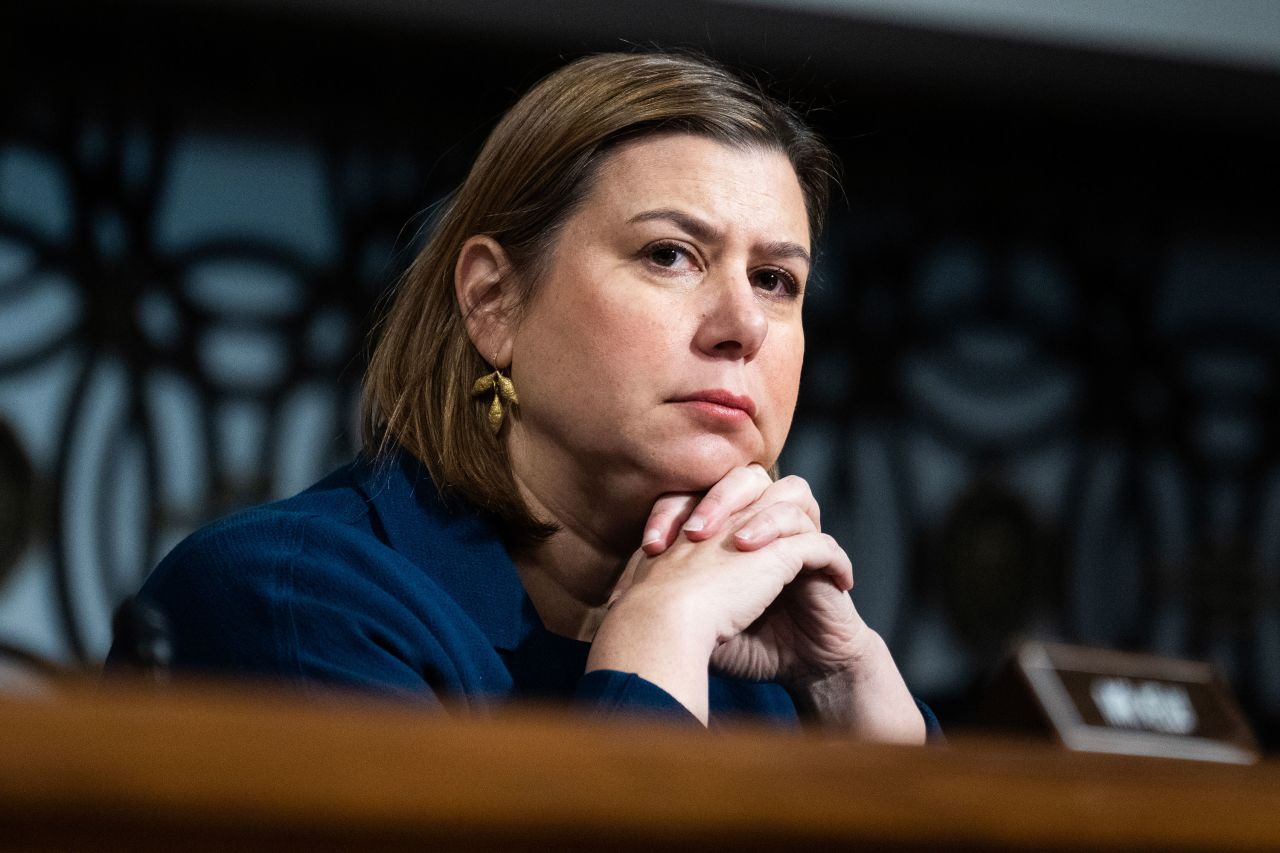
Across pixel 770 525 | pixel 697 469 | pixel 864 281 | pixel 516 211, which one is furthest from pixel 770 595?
pixel 864 281

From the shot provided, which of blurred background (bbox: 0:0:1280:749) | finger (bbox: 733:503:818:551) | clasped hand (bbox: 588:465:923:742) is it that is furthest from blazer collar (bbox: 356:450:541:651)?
blurred background (bbox: 0:0:1280:749)

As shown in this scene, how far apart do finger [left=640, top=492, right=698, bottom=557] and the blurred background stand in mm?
1813

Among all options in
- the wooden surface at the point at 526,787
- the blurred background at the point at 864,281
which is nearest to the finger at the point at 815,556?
the wooden surface at the point at 526,787

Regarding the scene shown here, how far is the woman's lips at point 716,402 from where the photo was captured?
1479mm

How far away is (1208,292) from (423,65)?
7.63 feet

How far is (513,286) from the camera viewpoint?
1610mm

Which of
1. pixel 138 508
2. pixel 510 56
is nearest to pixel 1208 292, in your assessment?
pixel 510 56

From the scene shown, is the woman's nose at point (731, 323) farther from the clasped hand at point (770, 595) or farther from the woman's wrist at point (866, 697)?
the woman's wrist at point (866, 697)

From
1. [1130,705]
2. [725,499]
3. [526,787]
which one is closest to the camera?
[526,787]

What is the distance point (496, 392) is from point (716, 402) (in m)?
0.26

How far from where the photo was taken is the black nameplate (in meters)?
1.69

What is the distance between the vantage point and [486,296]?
1635 mm

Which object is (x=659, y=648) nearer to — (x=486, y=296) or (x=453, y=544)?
(x=453, y=544)

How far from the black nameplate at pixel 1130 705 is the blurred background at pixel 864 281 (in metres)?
1.63
